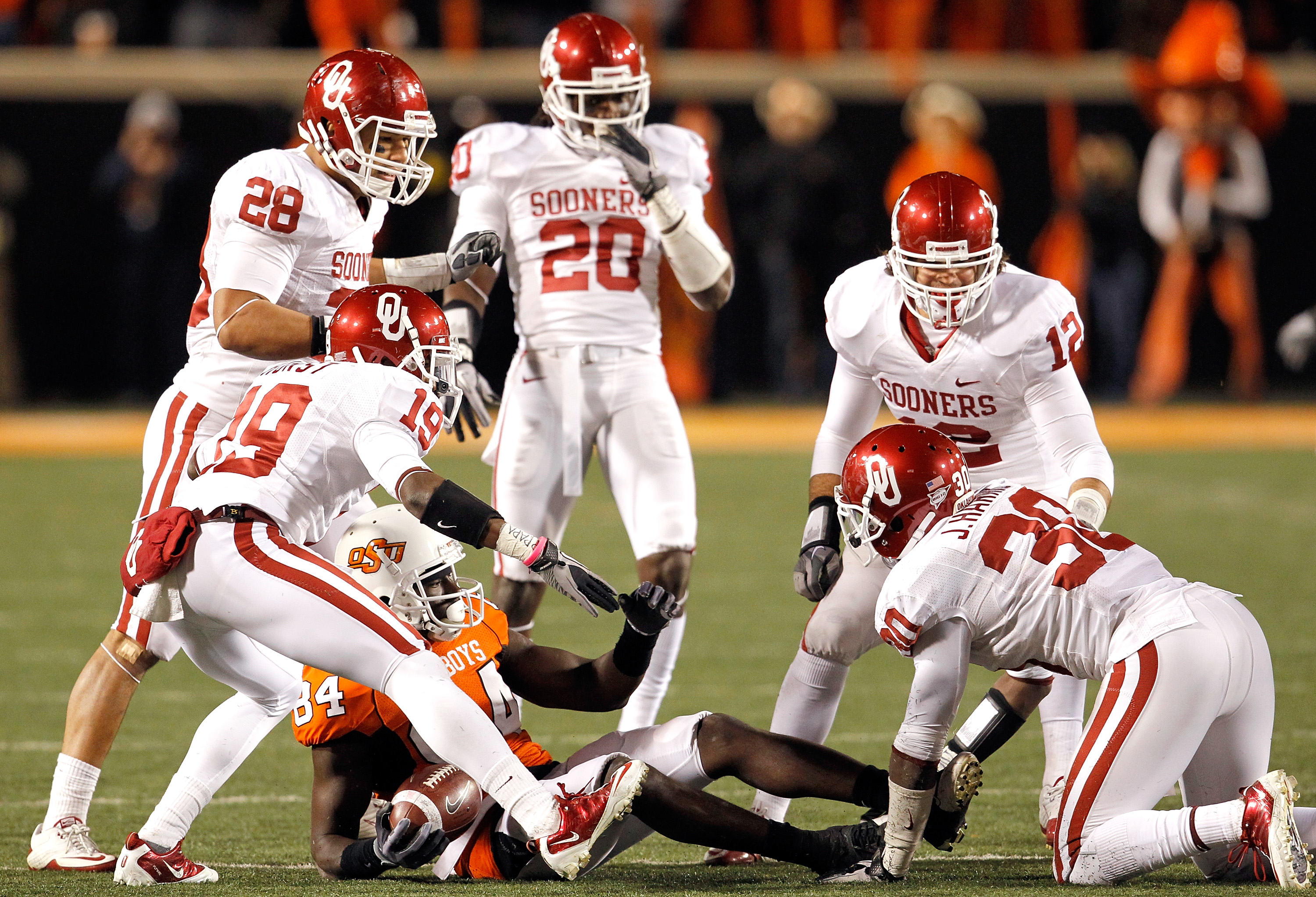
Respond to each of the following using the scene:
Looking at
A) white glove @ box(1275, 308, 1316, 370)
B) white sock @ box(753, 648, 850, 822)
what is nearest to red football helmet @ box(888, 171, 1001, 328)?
white sock @ box(753, 648, 850, 822)

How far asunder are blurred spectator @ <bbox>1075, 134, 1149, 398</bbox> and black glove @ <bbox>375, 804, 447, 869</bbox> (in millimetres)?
10791

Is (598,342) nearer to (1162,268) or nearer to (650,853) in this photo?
(650,853)

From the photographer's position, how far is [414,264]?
461cm

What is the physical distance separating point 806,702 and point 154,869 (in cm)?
144

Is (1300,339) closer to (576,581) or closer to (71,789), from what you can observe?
(576,581)

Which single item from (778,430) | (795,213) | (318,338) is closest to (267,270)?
(318,338)

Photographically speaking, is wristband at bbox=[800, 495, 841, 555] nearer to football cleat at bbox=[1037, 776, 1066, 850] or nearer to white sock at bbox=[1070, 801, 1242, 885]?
football cleat at bbox=[1037, 776, 1066, 850]

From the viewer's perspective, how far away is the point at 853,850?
12.1 ft

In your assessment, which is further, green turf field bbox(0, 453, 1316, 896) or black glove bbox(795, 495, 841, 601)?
black glove bbox(795, 495, 841, 601)

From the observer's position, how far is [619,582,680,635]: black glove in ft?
11.9

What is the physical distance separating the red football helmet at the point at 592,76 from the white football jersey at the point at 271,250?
674 millimetres

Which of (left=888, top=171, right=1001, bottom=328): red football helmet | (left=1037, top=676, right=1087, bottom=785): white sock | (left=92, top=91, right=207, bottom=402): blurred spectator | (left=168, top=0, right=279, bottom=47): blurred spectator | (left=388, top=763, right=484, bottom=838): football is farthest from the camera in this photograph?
(left=168, top=0, right=279, bottom=47): blurred spectator

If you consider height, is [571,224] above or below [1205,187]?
below

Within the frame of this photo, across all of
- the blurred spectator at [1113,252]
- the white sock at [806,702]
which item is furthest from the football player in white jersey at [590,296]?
the blurred spectator at [1113,252]
